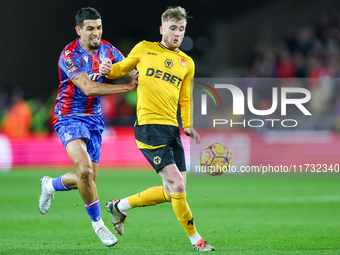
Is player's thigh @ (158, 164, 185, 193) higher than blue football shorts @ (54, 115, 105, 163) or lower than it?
lower

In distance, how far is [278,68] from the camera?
16.3 m

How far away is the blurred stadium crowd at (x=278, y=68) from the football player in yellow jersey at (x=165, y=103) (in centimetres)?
921

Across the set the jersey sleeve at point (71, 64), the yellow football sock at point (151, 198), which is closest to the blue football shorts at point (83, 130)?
the jersey sleeve at point (71, 64)

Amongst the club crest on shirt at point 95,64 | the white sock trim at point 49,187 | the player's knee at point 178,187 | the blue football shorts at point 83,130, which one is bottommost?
the white sock trim at point 49,187

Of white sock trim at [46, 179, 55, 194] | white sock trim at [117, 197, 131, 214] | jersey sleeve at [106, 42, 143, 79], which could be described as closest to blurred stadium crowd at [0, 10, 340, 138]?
white sock trim at [117, 197, 131, 214]

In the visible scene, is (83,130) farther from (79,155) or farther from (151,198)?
(151,198)

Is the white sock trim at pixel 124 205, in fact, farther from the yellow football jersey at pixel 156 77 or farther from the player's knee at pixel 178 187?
the yellow football jersey at pixel 156 77

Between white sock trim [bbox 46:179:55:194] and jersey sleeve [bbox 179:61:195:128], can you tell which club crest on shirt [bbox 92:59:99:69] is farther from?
white sock trim [bbox 46:179:55:194]

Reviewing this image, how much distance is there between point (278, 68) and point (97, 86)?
475 inches

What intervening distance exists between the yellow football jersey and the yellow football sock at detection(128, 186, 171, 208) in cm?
88

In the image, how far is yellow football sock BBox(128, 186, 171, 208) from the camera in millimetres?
5500

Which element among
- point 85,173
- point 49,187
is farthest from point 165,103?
point 49,187

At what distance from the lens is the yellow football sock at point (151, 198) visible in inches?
217

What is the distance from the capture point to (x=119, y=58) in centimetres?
580
